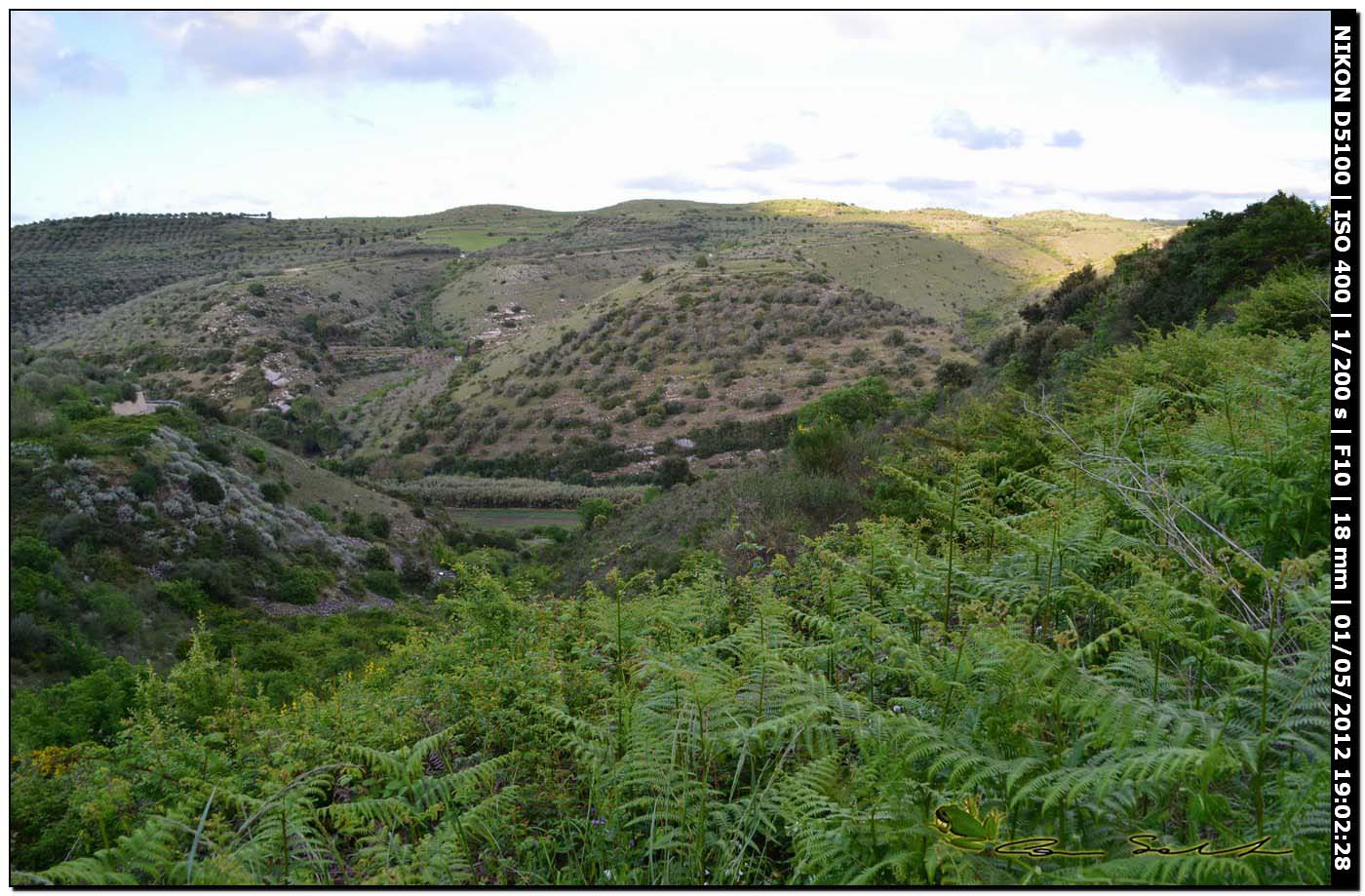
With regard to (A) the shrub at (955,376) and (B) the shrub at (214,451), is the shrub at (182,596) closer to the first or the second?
(B) the shrub at (214,451)

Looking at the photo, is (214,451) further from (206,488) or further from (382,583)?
(382,583)

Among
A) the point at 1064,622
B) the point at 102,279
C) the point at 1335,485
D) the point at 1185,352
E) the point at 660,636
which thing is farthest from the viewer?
the point at 102,279

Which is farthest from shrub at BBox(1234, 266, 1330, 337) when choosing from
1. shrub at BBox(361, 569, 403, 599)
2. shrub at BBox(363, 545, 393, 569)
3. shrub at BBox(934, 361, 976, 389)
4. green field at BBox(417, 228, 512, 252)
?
green field at BBox(417, 228, 512, 252)

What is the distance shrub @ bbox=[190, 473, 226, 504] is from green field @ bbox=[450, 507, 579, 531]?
12.1m

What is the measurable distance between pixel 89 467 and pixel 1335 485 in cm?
2637

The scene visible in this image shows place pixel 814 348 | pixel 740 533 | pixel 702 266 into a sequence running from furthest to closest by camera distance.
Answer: pixel 702 266 < pixel 814 348 < pixel 740 533

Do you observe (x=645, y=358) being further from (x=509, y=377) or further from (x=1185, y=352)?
(x=1185, y=352)

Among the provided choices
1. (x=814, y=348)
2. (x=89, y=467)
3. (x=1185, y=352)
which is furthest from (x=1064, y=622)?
(x=814, y=348)

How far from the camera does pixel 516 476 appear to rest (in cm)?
4453

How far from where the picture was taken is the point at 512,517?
38.3 m

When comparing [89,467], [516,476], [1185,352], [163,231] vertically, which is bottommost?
[516,476]
